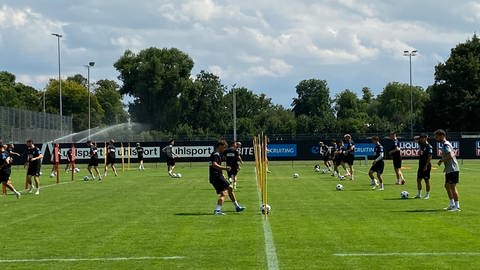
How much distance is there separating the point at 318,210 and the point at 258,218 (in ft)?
8.09

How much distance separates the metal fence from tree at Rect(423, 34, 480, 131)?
43.3 m

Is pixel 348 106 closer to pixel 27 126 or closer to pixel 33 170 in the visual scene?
pixel 27 126

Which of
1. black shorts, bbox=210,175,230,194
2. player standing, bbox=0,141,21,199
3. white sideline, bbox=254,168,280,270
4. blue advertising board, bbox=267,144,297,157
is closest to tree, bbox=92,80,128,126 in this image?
blue advertising board, bbox=267,144,297,157

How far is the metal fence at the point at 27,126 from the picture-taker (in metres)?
64.7

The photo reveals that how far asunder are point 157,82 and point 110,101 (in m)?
46.4

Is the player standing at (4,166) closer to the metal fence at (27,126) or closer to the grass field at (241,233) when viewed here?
the grass field at (241,233)

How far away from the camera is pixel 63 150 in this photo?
6172cm

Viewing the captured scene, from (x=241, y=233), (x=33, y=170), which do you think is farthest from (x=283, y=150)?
(x=241, y=233)

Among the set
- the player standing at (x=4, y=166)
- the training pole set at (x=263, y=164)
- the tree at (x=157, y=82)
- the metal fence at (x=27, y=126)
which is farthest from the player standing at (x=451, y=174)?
the tree at (x=157, y=82)

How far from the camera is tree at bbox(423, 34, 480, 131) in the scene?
9200 centimetres

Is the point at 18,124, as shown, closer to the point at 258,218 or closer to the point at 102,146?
the point at 102,146

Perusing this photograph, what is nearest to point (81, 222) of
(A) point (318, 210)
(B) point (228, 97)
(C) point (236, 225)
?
(C) point (236, 225)

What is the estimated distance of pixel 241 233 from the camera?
48.3 feet

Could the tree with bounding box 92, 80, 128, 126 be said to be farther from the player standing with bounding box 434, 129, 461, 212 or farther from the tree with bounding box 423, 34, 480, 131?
the player standing with bounding box 434, 129, 461, 212
